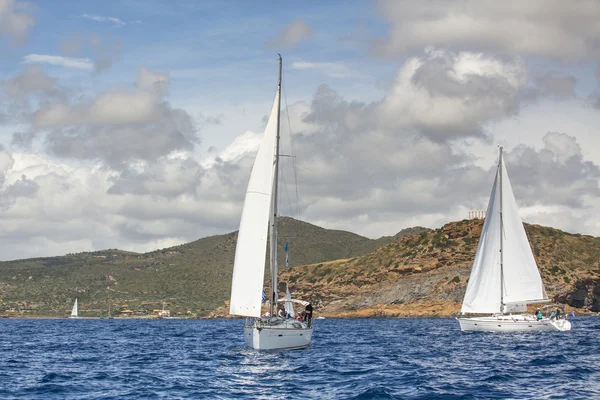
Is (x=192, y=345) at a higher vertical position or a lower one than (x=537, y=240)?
lower

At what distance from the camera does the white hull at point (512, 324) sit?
71688 millimetres

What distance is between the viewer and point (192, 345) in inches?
2422

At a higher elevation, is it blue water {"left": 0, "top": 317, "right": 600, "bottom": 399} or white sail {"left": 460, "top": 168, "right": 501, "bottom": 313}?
white sail {"left": 460, "top": 168, "right": 501, "bottom": 313}

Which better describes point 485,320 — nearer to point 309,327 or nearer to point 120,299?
point 309,327

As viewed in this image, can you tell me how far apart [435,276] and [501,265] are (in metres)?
67.4

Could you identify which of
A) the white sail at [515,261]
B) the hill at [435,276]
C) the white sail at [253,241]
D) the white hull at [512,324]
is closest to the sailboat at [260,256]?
the white sail at [253,241]

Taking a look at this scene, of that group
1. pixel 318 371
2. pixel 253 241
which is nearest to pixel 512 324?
pixel 253 241

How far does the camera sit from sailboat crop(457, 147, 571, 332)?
73.9 metres

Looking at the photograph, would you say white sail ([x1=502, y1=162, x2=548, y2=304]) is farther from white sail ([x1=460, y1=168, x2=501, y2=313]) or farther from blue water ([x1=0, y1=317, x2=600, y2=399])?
blue water ([x1=0, y1=317, x2=600, y2=399])

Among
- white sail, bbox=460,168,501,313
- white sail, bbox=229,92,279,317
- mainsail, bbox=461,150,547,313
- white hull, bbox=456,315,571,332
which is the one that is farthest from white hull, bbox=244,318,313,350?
mainsail, bbox=461,150,547,313

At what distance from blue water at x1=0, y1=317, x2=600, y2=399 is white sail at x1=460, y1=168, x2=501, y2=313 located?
46.8 feet

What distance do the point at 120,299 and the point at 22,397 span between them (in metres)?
173

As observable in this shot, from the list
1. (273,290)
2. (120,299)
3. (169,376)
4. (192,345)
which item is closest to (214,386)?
(169,376)

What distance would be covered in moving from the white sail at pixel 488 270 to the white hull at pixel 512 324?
5.24 feet
